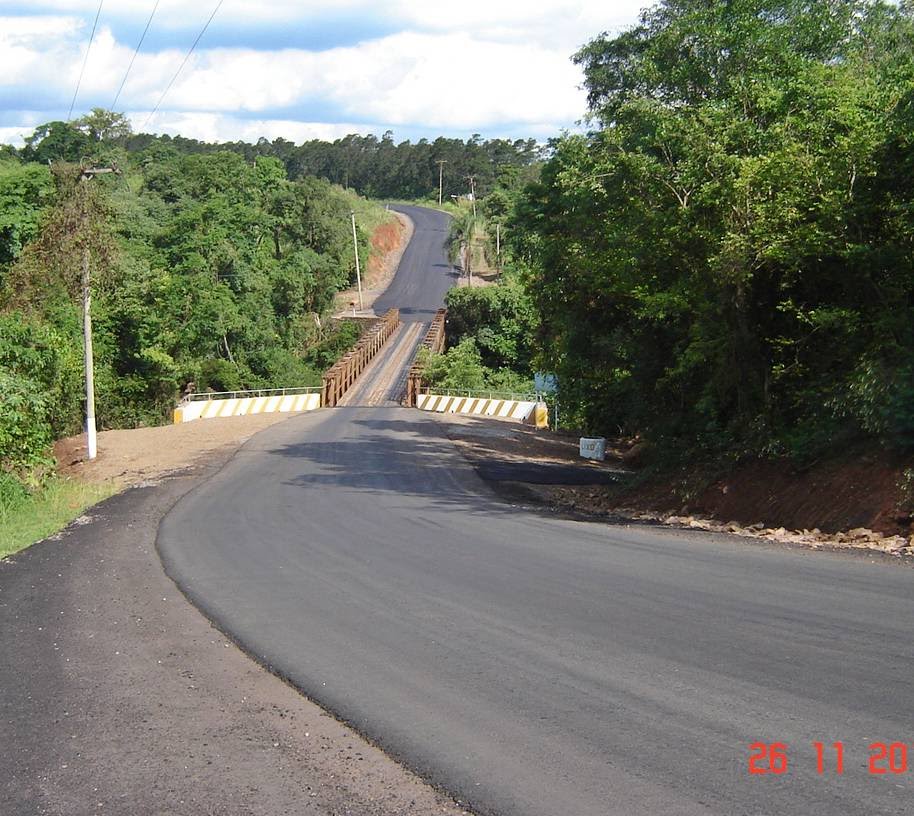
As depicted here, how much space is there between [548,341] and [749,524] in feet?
55.8

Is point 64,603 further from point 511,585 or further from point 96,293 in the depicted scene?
point 96,293

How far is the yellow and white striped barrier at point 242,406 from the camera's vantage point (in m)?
41.6

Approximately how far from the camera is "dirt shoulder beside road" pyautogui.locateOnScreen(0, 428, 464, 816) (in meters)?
5.21

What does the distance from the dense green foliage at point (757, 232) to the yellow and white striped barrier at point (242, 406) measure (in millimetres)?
21515

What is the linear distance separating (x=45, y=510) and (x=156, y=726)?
14105 millimetres

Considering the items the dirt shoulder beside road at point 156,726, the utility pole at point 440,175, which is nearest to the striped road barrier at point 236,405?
the dirt shoulder beside road at point 156,726

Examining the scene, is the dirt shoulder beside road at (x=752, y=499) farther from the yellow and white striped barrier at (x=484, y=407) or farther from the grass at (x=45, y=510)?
the yellow and white striped barrier at (x=484, y=407)

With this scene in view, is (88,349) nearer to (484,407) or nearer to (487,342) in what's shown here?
(484,407)

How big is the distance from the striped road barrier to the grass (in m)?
16.1

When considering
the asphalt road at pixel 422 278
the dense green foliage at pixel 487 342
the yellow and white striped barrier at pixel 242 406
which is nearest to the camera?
the yellow and white striped barrier at pixel 242 406

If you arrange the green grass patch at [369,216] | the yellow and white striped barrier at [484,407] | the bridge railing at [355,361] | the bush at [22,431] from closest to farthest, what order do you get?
the bush at [22,431] < the yellow and white striped barrier at [484,407] < the bridge railing at [355,361] < the green grass patch at [369,216]
